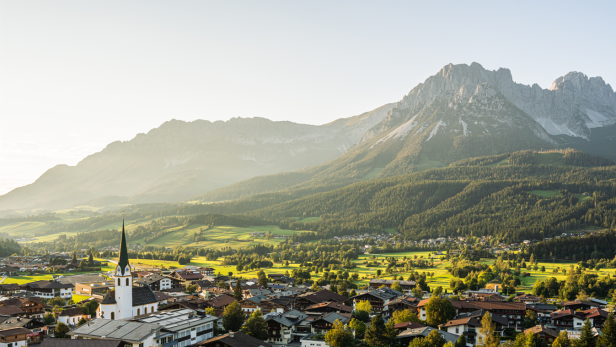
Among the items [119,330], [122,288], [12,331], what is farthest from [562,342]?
[12,331]

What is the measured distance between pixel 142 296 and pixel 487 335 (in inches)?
1643

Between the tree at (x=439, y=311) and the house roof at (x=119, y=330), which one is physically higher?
the house roof at (x=119, y=330)

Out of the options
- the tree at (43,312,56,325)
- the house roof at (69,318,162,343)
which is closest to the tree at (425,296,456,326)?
the house roof at (69,318,162,343)

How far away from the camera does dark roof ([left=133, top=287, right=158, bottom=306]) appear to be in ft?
211

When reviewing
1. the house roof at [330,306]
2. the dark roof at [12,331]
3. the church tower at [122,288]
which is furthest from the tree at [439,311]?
the dark roof at [12,331]

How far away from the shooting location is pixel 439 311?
6919 cm

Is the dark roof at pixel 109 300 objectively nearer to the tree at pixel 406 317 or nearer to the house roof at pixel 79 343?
the house roof at pixel 79 343

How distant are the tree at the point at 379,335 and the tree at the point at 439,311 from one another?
10.5 m

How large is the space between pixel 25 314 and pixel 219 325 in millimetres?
27799

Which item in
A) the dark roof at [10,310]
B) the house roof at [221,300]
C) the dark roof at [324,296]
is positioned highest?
the dark roof at [10,310]

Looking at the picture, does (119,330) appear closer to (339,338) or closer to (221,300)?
(339,338)

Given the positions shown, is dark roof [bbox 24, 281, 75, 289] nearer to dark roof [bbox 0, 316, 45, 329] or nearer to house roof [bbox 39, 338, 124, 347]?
dark roof [bbox 0, 316, 45, 329]

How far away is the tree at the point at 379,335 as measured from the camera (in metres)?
59.6

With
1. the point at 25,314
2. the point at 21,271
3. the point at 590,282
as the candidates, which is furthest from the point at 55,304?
the point at 590,282
